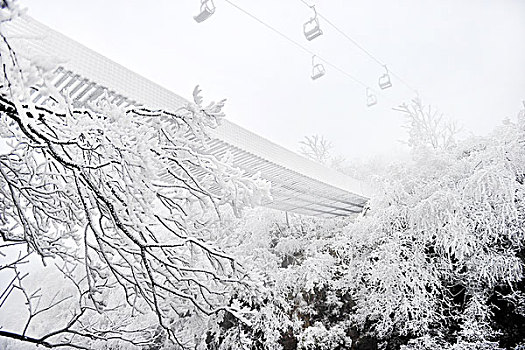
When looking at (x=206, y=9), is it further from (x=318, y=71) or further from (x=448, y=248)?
(x=448, y=248)

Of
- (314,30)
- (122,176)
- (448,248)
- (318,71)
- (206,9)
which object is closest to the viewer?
(122,176)

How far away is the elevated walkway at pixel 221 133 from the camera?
2859mm

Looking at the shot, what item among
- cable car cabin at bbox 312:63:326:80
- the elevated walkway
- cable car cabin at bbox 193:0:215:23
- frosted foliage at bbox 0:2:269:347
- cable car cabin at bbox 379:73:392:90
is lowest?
frosted foliage at bbox 0:2:269:347

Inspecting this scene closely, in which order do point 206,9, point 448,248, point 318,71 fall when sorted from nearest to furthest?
point 448,248, point 206,9, point 318,71

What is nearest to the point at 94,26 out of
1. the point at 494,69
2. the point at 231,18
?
the point at 231,18

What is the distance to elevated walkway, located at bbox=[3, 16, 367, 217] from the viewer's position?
2859mm

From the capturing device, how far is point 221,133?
167 inches

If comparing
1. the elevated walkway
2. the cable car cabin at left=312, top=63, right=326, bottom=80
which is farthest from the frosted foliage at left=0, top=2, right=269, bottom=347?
the cable car cabin at left=312, top=63, right=326, bottom=80

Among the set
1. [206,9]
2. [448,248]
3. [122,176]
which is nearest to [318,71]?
[206,9]

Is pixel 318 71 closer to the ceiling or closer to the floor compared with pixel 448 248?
closer to the ceiling

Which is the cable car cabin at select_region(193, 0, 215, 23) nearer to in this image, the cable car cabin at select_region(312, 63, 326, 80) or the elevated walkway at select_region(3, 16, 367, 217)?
the elevated walkway at select_region(3, 16, 367, 217)

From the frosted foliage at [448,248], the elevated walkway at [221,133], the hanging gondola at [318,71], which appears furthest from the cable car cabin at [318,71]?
the frosted foliage at [448,248]

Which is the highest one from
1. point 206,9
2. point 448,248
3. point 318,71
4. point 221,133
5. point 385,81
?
point 385,81

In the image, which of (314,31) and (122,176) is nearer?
(122,176)
